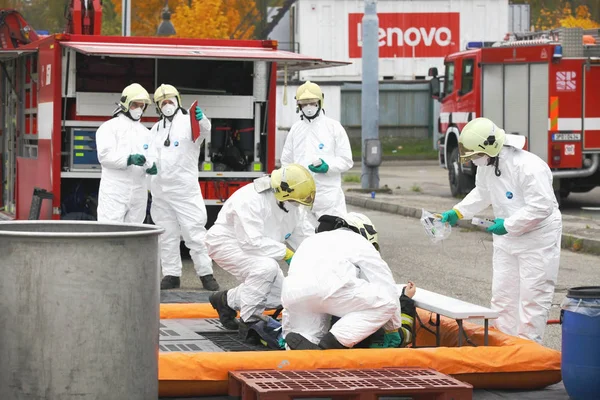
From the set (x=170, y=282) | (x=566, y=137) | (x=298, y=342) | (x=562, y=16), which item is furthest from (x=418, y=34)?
(x=298, y=342)

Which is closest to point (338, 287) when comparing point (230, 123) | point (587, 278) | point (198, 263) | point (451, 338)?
point (451, 338)

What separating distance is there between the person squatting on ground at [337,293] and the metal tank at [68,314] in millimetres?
1586

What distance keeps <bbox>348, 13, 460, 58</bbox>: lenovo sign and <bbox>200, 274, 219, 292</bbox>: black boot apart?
103 ft

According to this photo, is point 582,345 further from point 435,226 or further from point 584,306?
point 435,226

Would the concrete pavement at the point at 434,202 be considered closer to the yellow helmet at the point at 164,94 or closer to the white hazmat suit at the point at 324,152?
the white hazmat suit at the point at 324,152

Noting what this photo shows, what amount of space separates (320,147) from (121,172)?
77.5 inches

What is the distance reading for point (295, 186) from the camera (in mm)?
8531

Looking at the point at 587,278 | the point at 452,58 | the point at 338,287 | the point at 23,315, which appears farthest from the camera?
the point at 452,58

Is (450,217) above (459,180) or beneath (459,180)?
beneath

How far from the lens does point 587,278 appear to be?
13.1 m

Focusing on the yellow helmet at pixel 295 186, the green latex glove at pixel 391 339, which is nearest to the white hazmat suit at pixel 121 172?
Answer: the yellow helmet at pixel 295 186

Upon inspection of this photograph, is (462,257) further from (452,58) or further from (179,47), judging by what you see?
(452,58)

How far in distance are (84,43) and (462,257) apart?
16.3 ft

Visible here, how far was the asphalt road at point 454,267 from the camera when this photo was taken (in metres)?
11.9
